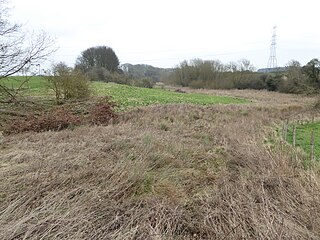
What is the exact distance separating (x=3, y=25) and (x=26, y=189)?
7.37 meters

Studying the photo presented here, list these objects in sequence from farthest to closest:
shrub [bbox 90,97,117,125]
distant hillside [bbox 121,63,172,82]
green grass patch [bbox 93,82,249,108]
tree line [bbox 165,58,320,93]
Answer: distant hillside [bbox 121,63,172,82], tree line [bbox 165,58,320,93], green grass patch [bbox 93,82,249,108], shrub [bbox 90,97,117,125]

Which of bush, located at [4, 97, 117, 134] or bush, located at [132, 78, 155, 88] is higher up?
bush, located at [132, 78, 155, 88]

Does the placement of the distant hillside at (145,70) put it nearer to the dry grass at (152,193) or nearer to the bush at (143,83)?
the bush at (143,83)

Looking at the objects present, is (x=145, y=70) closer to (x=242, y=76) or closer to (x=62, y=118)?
(x=242, y=76)

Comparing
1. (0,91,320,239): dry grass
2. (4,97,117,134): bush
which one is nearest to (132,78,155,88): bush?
(4,97,117,134): bush

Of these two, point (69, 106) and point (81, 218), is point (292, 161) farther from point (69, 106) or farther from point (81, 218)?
point (69, 106)

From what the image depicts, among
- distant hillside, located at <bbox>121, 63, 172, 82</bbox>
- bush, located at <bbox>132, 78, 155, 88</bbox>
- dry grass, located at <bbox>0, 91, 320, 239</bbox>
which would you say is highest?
distant hillside, located at <bbox>121, 63, 172, 82</bbox>

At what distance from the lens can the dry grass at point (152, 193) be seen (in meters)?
3.67

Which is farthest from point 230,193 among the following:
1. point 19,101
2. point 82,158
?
point 19,101

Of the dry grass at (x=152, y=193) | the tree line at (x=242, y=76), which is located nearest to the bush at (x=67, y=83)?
the dry grass at (x=152, y=193)

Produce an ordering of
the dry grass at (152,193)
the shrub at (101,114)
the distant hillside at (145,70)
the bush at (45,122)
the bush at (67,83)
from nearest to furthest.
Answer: the dry grass at (152,193), the bush at (45,122), the shrub at (101,114), the bush at (67,83), the distant hillside at (145,70)

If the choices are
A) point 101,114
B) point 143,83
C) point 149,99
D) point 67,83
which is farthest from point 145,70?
point 101,114

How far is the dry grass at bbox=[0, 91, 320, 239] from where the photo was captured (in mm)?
3668

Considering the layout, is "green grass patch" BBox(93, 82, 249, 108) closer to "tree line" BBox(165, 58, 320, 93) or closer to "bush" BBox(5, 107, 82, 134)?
"bush" BBox(5, 107, 82, 134)
